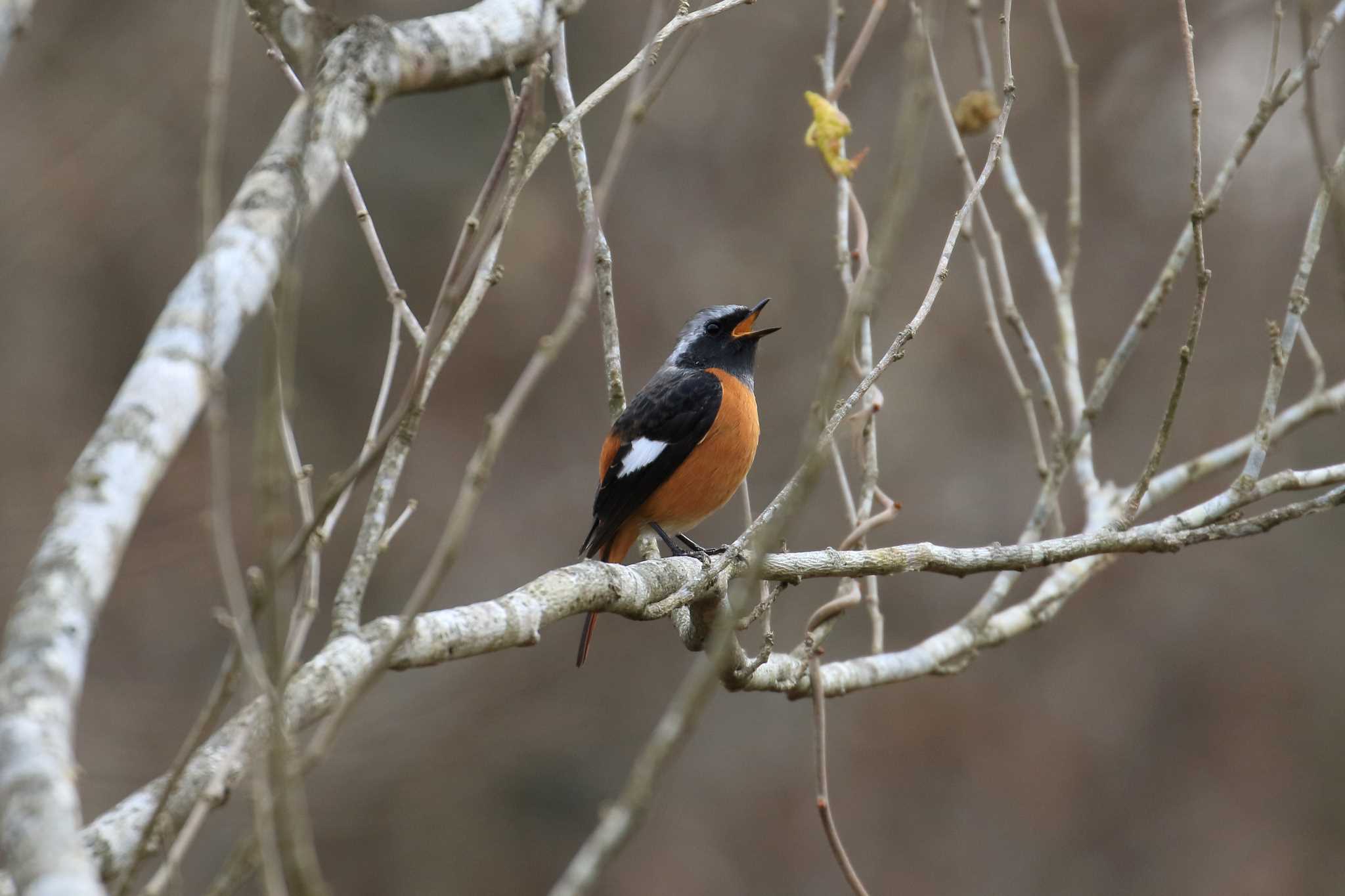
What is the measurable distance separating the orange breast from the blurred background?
513 cm

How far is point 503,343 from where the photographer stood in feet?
39.5

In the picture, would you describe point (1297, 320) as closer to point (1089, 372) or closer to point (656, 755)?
point (656, 755)

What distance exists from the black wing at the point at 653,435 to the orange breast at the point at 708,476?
4 centimetres

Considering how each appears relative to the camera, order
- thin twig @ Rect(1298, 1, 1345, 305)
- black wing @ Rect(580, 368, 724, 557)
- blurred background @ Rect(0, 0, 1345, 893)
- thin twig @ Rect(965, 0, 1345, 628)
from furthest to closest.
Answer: blurred background @ Rect(0, 0, 1345, 893), black wing @ Rect(580, 368, 724, 557), thin twig @ Rect(965, 0, 1345, 628), thin twig @ Rect(1298, 1, 1345, 305)

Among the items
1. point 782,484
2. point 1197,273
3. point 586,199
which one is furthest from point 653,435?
point 782,484

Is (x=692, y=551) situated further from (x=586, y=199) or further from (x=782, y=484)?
(x=782, y=484)

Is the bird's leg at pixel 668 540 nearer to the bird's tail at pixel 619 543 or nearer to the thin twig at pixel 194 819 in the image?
the bird's tail at pixel 619 543

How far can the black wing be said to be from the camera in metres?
5.12

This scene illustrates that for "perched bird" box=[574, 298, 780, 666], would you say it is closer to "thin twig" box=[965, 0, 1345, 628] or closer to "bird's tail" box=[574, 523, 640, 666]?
"bird's tail" box=[574, 523, 640, 666]

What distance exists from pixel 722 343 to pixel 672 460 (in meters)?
0.94

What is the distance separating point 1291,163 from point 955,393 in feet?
11.0

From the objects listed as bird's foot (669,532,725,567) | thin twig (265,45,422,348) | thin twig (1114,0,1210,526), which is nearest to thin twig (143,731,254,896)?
thin twig (265,45,422,348)

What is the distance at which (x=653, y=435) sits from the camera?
5.27 metres

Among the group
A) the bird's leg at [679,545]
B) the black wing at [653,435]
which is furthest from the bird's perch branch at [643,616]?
the black wing at [653,435]
